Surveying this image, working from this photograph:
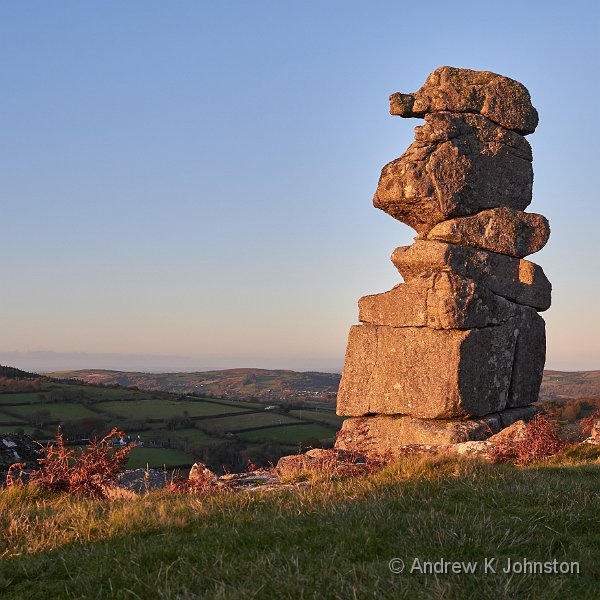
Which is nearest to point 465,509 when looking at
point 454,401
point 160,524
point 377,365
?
point 160,524

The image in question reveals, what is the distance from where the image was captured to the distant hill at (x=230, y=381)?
115019 mm

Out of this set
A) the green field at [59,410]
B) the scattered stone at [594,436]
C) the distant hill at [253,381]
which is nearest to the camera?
the scattered stone at [594,436]

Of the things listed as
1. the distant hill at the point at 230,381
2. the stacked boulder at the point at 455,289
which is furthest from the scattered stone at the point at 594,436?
the distant hill at the point at 230,381

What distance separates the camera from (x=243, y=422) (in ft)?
185

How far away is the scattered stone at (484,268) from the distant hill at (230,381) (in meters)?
90.9

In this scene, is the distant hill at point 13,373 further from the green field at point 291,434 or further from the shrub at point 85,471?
the shrub at point 85,471

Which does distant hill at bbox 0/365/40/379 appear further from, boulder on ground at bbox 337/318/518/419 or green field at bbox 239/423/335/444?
boulder on ground at bbox 337/318/518/419

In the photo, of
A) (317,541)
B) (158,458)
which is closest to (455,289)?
(317,541)

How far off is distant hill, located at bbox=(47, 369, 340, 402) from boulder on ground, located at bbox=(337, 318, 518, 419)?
90857 mm

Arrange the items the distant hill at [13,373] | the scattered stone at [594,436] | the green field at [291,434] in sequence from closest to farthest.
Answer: the scattered stone at [594,436] → the green field at [291,434] → the distant hill at [13,373]

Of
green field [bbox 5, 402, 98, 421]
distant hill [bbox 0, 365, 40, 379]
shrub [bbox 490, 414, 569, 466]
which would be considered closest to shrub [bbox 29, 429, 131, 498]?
shrub [bbox 490, 414, 569, 466]

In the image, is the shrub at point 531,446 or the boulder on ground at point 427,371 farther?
the boulder on ground at point 427,371

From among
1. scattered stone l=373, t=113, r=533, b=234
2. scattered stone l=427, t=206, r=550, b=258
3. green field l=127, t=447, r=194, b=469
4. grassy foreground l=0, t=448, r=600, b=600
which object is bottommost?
green field l=127, t=447, r=194, b=469

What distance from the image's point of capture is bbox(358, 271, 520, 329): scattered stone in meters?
14.5
